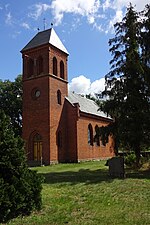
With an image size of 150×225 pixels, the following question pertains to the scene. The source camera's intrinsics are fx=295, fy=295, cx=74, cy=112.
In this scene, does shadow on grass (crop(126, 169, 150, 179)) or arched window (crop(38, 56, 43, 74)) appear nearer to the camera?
shadow on grass (crop(126, 169, 150, 179))

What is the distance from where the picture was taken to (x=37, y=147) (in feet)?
112

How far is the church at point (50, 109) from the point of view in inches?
1319

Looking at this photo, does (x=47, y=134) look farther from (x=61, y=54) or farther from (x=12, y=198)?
(x=12, y=198)

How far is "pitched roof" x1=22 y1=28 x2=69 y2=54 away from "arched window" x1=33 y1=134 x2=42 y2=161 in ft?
37.0

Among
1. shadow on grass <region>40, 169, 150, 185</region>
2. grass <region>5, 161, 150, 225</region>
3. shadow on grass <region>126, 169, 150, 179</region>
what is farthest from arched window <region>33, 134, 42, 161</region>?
grass <region>5, 161, 150, 225</region>

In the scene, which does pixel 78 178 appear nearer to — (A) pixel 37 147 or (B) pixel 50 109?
(B) pixel 50 109

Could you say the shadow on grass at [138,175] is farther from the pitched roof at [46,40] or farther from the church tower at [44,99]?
the pitched roof at [46,40]

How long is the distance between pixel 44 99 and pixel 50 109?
4.74 feet

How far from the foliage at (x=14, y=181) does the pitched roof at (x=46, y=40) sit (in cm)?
2766

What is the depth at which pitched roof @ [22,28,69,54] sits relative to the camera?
36.2 m

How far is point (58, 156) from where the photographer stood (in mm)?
34031

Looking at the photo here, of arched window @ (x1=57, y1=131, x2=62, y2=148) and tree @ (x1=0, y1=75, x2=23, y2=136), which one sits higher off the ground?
tree @ (x1=0, y1=75, x2=23, y2=136)

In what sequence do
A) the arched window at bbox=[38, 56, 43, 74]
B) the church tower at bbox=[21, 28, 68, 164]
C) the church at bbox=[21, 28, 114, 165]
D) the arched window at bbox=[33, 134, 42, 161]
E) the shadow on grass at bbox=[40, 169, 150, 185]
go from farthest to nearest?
the arched window at bbox=[38, 56, 43, 74]
the arched window at bbox=[33, 134, 42, 161]
the church at bbox=[21, 28, 114, 165]
the church tower at bbox=[21, 28, 68, 164]
the shadow on grass at bbox=[40, 169, 150, 185]

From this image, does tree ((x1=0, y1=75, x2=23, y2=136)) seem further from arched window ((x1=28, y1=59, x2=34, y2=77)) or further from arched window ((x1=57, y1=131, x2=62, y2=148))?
arched window ((x1=57, y1=131, x2=62, y2=148))
